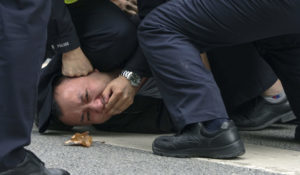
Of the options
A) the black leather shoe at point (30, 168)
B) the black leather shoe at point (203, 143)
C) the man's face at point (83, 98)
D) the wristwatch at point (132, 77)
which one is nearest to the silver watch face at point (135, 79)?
the wristwatch at point (132, 77)

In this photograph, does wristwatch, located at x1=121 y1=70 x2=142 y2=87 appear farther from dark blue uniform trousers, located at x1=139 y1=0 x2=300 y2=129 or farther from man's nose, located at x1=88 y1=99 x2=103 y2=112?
dark blue uniform trousers, located at x1=139 y1=0 x2=300 y2=129

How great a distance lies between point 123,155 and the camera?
7.02ft

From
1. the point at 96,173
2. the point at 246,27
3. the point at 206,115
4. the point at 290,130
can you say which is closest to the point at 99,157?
the point at 96,173

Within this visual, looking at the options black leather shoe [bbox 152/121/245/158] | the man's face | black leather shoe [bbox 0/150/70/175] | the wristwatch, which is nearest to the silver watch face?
the wristwatch

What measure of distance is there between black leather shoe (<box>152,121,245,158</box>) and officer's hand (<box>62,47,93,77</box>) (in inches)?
28.1

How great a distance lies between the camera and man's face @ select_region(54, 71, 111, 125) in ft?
8.73

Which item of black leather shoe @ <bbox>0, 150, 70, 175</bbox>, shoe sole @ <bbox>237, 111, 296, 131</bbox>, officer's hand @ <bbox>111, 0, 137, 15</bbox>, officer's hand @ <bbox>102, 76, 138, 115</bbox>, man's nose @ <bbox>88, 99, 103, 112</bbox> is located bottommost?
shoe sole @ <bbox>237, 111, 296, 131</bbox>

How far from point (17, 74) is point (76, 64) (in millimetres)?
1277

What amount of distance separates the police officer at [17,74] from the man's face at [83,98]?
118cm

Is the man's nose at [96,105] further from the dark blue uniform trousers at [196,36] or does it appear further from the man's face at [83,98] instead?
the dark blue uniform trousers at [196,36]

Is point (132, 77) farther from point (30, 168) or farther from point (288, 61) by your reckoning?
point (30, 168)

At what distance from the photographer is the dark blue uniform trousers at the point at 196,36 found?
2045 millimetres

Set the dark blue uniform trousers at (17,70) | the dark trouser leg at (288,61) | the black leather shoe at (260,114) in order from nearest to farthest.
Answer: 1. the dark blue uniform trousers at (17,70)
2. the dark trouser leg at (288,61)
3. the black leather shoe at (260,114)

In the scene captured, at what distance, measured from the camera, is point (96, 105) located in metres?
2.64
